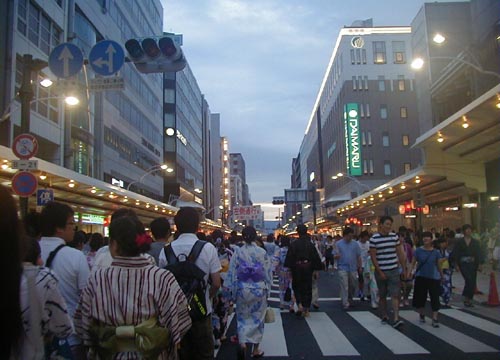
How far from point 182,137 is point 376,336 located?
69.0 meters

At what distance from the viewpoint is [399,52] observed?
220ft

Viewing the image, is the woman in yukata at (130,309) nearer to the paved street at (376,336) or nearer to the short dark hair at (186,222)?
the short dark hair at (186,222)

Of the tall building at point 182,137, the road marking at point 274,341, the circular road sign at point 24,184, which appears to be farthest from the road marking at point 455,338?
the tall building at point 182,137

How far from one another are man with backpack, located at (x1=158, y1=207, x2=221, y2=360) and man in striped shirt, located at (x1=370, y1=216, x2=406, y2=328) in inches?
203

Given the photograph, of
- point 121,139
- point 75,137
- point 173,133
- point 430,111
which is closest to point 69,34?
point 75,137

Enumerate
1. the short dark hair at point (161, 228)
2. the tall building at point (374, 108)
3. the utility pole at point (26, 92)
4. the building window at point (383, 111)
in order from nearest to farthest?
the short dark hair at point (161, 228) < the utility pole at point (26, 92) < the tall building at point (374, 108) < the building window at point (383, 111)

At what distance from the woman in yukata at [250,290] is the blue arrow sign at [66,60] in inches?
231

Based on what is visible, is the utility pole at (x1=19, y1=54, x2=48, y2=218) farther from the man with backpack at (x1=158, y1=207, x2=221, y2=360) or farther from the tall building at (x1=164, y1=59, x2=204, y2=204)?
the tall building at (x1=164, y1=59, x2=204, y2=204)

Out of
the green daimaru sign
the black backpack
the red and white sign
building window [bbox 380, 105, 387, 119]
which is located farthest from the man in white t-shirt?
building window [bbox 380, 105, 387, 119]

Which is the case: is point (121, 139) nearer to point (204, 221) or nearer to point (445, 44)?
point (204, 221)

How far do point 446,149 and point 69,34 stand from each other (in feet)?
80.2

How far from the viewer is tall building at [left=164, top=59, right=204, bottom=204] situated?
70188 millimetres

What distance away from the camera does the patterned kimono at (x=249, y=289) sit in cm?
709

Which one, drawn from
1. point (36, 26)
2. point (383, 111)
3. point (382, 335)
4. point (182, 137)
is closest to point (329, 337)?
point (382, 335)
